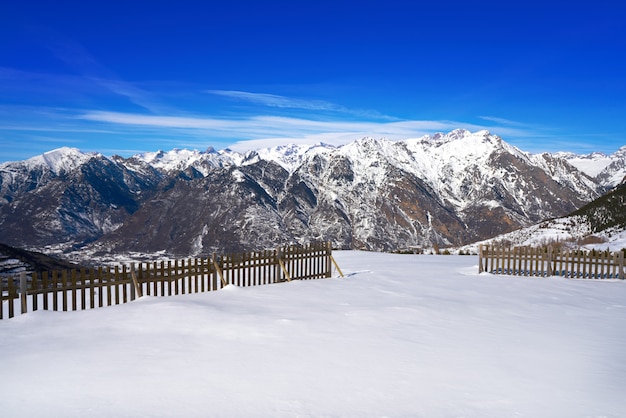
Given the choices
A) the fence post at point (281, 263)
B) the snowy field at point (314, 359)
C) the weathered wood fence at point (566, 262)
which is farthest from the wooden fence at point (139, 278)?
the weathered wood fence at point (566, 262)

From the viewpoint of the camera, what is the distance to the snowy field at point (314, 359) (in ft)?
24.6

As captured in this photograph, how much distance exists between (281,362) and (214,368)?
1.25 m

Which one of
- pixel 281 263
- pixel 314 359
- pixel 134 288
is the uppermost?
pixel 281 263

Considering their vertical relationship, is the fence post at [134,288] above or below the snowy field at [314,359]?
above

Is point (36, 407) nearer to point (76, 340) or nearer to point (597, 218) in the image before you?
point (76, 340)

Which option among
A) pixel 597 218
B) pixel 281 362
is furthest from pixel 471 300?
pixel 597 218

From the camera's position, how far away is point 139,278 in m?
15.8

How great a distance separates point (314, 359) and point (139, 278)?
840 cm

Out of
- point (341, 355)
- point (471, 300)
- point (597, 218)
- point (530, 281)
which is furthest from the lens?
point (597, 218)

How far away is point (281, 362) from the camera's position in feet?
30.6

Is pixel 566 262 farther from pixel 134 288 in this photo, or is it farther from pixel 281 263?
pixel 134 288

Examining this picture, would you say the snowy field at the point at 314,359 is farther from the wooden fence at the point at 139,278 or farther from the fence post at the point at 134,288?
the fence post at the point at 134,288

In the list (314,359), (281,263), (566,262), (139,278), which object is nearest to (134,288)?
(139,278)

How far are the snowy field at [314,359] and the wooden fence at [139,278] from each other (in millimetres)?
999
